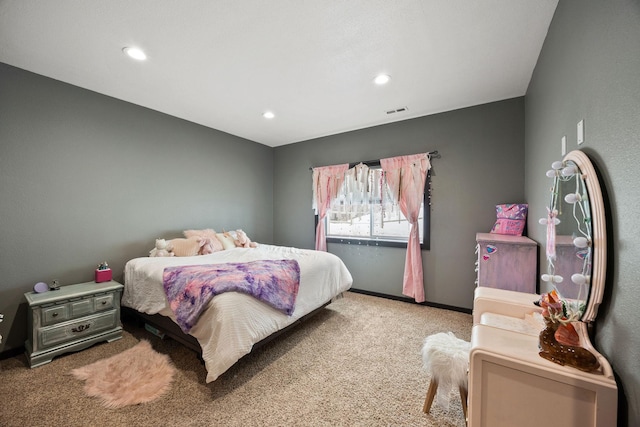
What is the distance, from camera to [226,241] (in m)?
3.52

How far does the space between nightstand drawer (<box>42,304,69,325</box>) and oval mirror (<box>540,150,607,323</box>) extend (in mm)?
3494

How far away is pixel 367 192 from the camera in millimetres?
3760

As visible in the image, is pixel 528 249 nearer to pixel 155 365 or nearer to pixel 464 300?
pixel 464 300

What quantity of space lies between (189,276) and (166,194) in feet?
5.56

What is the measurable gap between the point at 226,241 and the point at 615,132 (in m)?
3.65

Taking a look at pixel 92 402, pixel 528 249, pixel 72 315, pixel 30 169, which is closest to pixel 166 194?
pixel 30 169

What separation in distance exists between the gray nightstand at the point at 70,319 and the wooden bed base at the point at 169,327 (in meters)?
0.29

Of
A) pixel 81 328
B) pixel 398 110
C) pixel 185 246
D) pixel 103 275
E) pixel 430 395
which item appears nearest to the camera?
pixel 430 395

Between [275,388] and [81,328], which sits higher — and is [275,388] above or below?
below

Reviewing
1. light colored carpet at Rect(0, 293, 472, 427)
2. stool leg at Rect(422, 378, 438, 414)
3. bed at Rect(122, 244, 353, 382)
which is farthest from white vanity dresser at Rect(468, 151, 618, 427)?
bed at Rect(122, 244, 353, 382)

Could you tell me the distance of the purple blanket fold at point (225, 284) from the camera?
185cm

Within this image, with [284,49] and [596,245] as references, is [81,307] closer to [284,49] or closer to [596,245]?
[284,49]

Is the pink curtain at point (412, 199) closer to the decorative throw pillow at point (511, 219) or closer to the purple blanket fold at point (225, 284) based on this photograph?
the decorative throw pillow at point (511, 219)

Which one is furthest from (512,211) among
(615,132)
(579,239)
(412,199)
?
(615,132)
